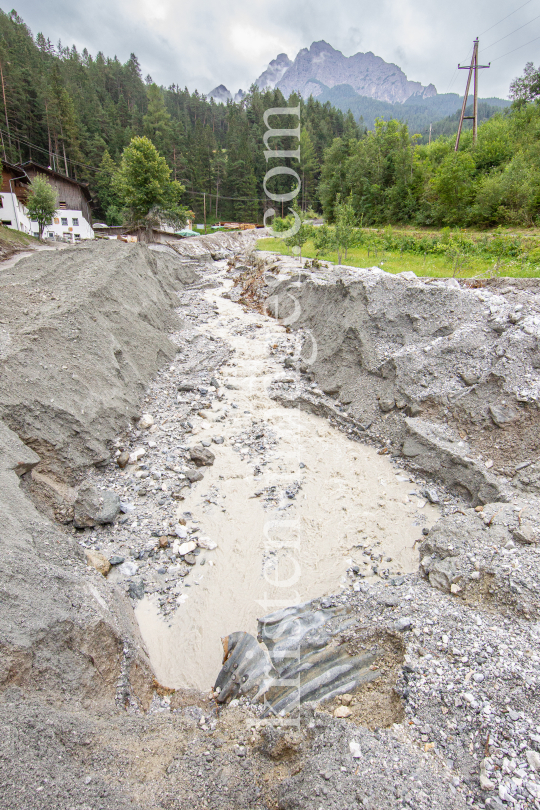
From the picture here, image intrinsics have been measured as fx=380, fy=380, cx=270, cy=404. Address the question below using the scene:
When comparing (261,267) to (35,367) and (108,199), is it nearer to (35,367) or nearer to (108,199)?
(35,367)

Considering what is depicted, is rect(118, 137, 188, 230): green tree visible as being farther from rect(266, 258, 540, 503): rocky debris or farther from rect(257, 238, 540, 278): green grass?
rect(266, 258, 540, 503): rocky debris

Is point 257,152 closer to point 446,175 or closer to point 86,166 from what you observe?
point 86,166

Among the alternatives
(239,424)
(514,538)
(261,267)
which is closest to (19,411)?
(239,424)

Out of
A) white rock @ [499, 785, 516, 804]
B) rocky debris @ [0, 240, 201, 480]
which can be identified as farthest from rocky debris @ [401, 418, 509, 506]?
rocky debris @ [0, 240, 201, 480]

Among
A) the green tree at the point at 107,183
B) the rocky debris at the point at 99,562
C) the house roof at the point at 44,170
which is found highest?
A: the green tree at the point at 107,183

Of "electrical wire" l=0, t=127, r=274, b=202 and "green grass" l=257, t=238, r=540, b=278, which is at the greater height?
"electrical wire" l=0, t=127, r=274, b=202

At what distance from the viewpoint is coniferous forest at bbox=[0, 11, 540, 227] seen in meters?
37.5

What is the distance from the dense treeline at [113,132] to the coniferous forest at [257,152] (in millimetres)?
209

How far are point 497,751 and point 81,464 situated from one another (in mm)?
8040

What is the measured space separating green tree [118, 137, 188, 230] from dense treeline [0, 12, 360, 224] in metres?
21.1

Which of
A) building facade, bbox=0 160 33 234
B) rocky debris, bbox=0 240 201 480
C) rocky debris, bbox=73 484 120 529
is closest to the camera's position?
rocky debris, bbox=73 484 120 529

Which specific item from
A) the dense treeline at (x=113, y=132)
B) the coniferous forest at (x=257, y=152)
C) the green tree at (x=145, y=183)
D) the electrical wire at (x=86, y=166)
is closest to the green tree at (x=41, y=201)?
the green tree at (x=145, y=183)

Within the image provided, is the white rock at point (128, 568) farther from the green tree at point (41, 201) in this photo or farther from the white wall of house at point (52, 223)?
the white wall of house at point (52, 223)

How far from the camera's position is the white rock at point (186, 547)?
7.17m
